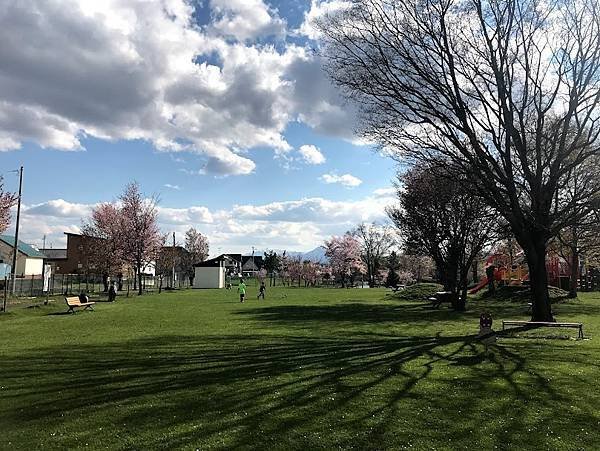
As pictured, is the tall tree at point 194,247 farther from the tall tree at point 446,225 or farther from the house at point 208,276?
the tall tree at point 446,225

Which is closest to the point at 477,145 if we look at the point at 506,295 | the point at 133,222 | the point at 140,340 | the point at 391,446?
the point at 140,340

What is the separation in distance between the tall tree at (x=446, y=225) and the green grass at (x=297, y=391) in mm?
12771

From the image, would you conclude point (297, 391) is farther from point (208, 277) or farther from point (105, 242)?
point (208, 277)

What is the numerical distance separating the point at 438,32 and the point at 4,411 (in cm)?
1576

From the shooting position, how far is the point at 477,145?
55.6 ft

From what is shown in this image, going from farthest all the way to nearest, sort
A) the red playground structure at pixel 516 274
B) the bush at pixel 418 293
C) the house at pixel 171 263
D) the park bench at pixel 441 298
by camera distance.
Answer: the house at pixel 171 263 < the red playground structure at pixel 516 274 < the bush at pixel 418 293 < the park bench at pixel 441 298

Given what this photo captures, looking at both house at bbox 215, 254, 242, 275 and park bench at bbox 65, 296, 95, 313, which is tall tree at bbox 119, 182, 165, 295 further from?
house at bbox 215, 254, 242, 275

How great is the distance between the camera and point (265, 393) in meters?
8.02

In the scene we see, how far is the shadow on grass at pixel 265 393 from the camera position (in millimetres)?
6152

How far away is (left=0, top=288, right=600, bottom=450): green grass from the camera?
19.8 feet

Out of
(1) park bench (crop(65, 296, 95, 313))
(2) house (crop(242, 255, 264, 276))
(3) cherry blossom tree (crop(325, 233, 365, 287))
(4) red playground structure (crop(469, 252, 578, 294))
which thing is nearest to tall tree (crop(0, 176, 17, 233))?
(1) park bench (crop(65, 296, 95, 313))

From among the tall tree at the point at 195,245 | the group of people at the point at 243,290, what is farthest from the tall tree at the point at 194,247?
the group of people at the point at 243,290

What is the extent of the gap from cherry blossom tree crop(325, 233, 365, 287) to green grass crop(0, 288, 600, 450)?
72363 millimetres

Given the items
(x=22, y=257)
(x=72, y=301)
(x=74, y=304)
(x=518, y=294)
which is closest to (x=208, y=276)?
(x=22, y=257)
